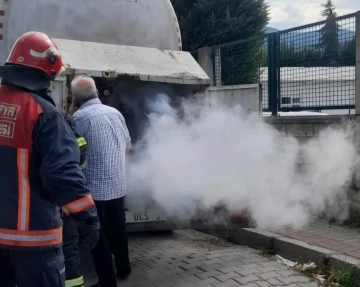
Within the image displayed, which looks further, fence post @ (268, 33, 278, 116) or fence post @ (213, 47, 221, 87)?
fence post @ (213, 47, 221, 87)

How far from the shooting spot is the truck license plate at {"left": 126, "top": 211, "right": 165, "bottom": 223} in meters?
5.45

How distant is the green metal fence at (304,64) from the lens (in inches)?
249

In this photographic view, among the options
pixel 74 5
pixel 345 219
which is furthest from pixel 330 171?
pixel 74 5

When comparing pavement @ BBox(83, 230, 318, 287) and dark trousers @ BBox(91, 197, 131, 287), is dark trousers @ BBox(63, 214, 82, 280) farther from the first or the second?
pavement @ BBox(83, 230, 318, 287)

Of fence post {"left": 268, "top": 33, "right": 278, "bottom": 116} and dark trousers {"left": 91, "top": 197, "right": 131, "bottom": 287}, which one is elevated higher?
fence post {"left": 268, "top": 33, "right": 278, "bottom": 116}

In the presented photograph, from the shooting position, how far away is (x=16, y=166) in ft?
9.10

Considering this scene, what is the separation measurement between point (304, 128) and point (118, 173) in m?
3.17

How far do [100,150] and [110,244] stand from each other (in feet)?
3.16

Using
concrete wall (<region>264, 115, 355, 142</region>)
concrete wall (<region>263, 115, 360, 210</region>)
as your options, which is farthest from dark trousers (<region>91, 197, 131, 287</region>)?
concrete wall (<region>264, 115, 355, 142</region>)

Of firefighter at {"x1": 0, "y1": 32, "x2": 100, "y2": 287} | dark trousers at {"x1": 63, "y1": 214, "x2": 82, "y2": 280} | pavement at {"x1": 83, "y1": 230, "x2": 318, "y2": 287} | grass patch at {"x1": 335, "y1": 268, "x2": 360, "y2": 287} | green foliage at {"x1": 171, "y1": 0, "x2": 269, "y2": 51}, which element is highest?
green foliage at {"x1": 171, "y1": 0, "x2": 269, "y2": 51}

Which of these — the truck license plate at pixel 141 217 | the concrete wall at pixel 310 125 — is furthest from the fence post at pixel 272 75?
the truck license plate at pixel 141 217

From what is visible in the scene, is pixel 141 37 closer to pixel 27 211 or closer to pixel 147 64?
pixel 147 64

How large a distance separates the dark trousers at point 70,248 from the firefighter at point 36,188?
2.00 feet

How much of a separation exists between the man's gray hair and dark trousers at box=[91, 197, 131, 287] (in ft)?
3.17
